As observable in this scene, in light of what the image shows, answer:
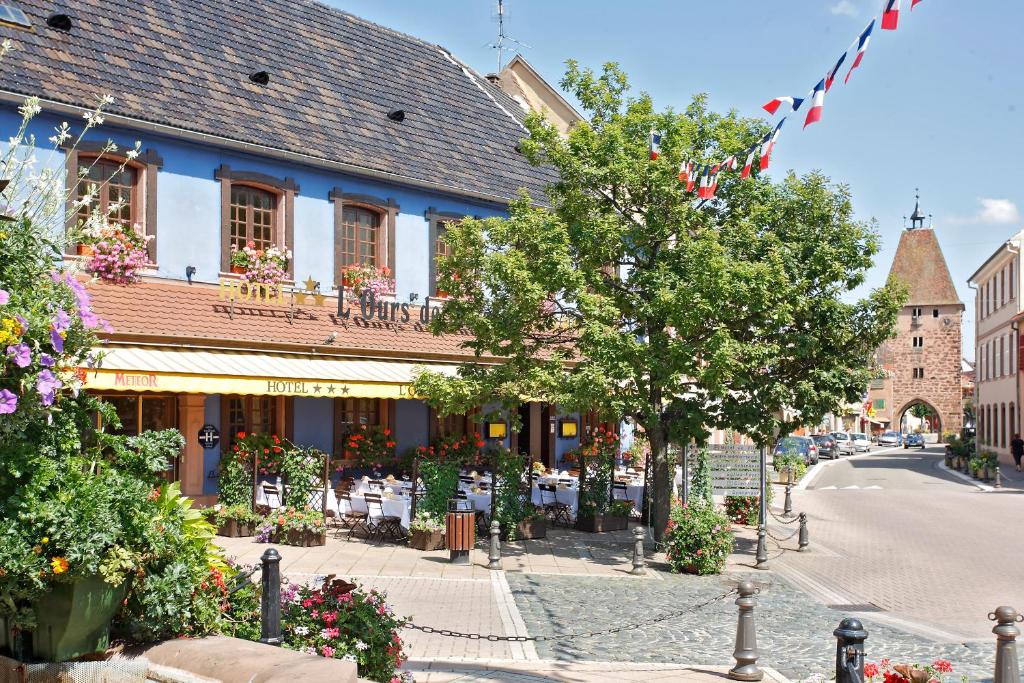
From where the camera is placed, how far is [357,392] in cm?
1839

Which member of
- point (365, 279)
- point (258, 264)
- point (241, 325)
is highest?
point (258, 264)

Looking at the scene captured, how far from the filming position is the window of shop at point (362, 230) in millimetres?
20484

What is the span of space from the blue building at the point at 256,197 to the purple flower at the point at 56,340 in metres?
9.18

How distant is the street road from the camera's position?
1320 centimetres

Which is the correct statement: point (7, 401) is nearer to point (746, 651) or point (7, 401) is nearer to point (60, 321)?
point (60, 321)

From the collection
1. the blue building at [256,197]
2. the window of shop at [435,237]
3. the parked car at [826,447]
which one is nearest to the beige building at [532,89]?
the blue building at [256,197]

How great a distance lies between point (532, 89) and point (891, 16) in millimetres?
25430

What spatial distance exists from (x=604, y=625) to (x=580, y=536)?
7089mm

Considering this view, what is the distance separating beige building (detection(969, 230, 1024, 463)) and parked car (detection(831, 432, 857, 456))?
8.00 m

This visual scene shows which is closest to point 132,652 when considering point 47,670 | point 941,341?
point 47,670

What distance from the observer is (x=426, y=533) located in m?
16.1

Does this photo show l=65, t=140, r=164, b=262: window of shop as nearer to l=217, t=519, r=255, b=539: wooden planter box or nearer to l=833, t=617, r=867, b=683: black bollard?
l=217, t=519, r=255, b=539: wooden planter box

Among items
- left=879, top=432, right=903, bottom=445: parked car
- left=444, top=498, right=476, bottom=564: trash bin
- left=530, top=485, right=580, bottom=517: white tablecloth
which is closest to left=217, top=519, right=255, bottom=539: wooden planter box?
left=444, top=498, right=476, bottom=564: trash bin

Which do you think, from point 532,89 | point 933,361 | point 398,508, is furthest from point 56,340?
point 933,361
